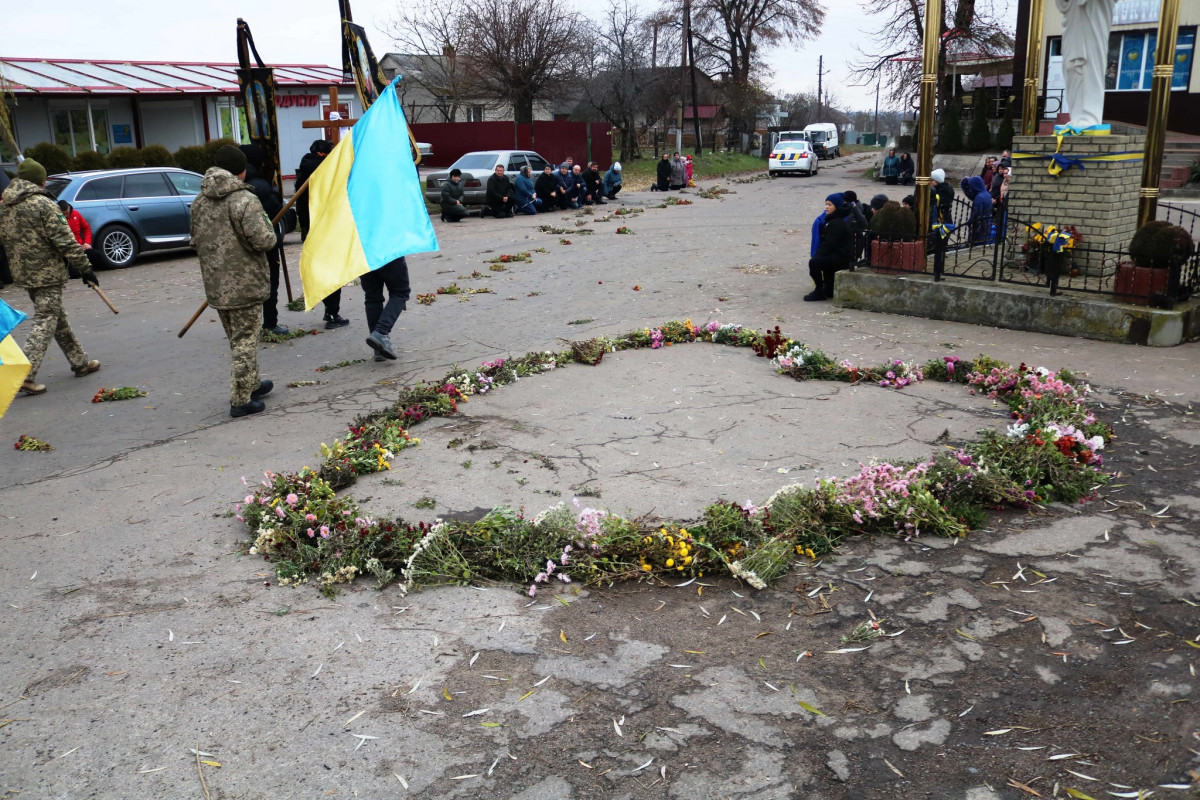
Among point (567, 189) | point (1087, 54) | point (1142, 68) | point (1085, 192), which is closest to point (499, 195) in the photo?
point (567, 189)

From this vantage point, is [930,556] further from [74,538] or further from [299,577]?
[74,538]

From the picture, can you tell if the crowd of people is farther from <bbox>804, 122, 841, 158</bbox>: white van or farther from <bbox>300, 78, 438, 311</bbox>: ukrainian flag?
<bbox>804, 122, 841, 158</bbox>: white van

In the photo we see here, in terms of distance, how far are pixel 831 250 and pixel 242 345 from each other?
691cm

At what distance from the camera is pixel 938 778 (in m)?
3.06

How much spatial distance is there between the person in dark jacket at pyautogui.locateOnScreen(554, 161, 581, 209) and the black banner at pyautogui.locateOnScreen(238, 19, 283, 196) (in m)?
15.6

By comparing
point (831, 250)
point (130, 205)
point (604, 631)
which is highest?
point (130, 205)

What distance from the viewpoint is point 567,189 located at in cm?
2581

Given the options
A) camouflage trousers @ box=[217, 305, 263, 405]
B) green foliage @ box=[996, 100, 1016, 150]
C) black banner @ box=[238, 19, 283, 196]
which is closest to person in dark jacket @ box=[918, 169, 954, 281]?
camouflage trousers @ box=[217, 305, 263, 405]

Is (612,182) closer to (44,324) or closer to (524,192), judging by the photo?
(524,192)

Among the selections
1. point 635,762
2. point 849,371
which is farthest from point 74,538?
point 849,371

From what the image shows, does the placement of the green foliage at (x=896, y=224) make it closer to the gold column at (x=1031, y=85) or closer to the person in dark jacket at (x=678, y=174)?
the gold column at (x=1031, y=85)

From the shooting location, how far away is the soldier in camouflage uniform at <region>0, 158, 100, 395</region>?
27.3ft

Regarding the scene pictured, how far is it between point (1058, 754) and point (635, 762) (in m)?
1.40

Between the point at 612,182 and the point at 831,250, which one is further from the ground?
the point at 612,182
